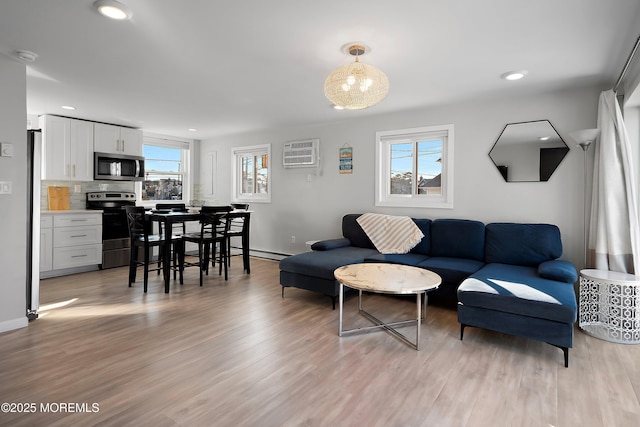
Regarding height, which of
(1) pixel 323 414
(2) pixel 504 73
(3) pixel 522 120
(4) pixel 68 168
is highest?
(2) pixel 504 73

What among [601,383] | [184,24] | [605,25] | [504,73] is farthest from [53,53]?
[601,383]

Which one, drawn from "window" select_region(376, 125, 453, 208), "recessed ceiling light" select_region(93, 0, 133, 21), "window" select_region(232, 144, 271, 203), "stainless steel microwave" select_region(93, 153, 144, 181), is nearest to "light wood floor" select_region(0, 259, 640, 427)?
"window" select_region(376, 125, 453, 208)

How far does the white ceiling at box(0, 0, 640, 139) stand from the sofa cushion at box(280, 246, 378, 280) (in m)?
1.86

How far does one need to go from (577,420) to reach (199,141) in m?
7.16

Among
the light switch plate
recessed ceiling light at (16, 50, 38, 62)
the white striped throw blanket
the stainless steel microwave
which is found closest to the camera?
recessed ceiling light at (16, 50, 38, 62)

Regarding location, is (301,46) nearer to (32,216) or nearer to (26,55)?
(26,55)

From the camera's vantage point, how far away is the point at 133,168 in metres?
5.79

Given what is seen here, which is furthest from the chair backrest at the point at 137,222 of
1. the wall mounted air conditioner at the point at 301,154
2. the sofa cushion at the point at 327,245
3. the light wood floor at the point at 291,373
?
the wall mounted air conditioner at the point at 301,154

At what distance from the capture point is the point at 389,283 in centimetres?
266

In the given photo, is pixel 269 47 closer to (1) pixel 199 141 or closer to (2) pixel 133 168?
(2) pixel 133 168

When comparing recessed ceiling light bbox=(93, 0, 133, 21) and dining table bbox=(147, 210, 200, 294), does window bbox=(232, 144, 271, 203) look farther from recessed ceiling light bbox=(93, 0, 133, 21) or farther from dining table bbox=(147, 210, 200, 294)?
recessed ceiling light bbox=(93, 0, 133, 21)

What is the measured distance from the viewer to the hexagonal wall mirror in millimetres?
3652

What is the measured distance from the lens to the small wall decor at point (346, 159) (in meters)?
5.12

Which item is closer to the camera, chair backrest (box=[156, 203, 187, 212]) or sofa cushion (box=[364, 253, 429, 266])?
sofa cushion (box=[364, 253, 429, 266])
